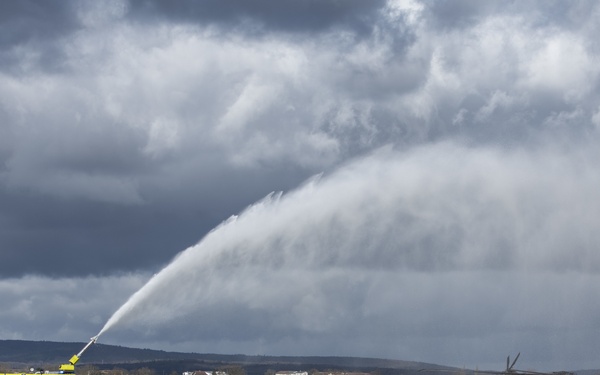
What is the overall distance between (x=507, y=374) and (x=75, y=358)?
7443cm

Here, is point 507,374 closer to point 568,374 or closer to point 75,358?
point 568,374

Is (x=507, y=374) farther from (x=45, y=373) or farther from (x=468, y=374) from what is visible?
(x=45, y=373)

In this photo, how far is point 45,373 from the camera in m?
91.6

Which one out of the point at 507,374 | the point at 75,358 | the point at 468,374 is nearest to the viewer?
the point at 75,358

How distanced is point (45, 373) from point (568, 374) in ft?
278

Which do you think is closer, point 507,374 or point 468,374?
point 507,374

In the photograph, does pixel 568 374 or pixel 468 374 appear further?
pixel 468 374

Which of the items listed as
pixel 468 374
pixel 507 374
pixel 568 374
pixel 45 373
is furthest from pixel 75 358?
pixel 468 374

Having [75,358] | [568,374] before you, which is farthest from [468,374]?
[75,358]

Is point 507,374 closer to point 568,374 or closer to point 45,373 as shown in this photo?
point 568,374

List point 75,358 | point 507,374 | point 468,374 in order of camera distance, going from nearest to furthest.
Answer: point 75,358
point 507,374
point 468,374

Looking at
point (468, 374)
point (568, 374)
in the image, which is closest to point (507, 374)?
point (568, 374)

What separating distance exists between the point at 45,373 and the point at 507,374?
2957 inches

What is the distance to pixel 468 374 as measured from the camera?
172 meters
